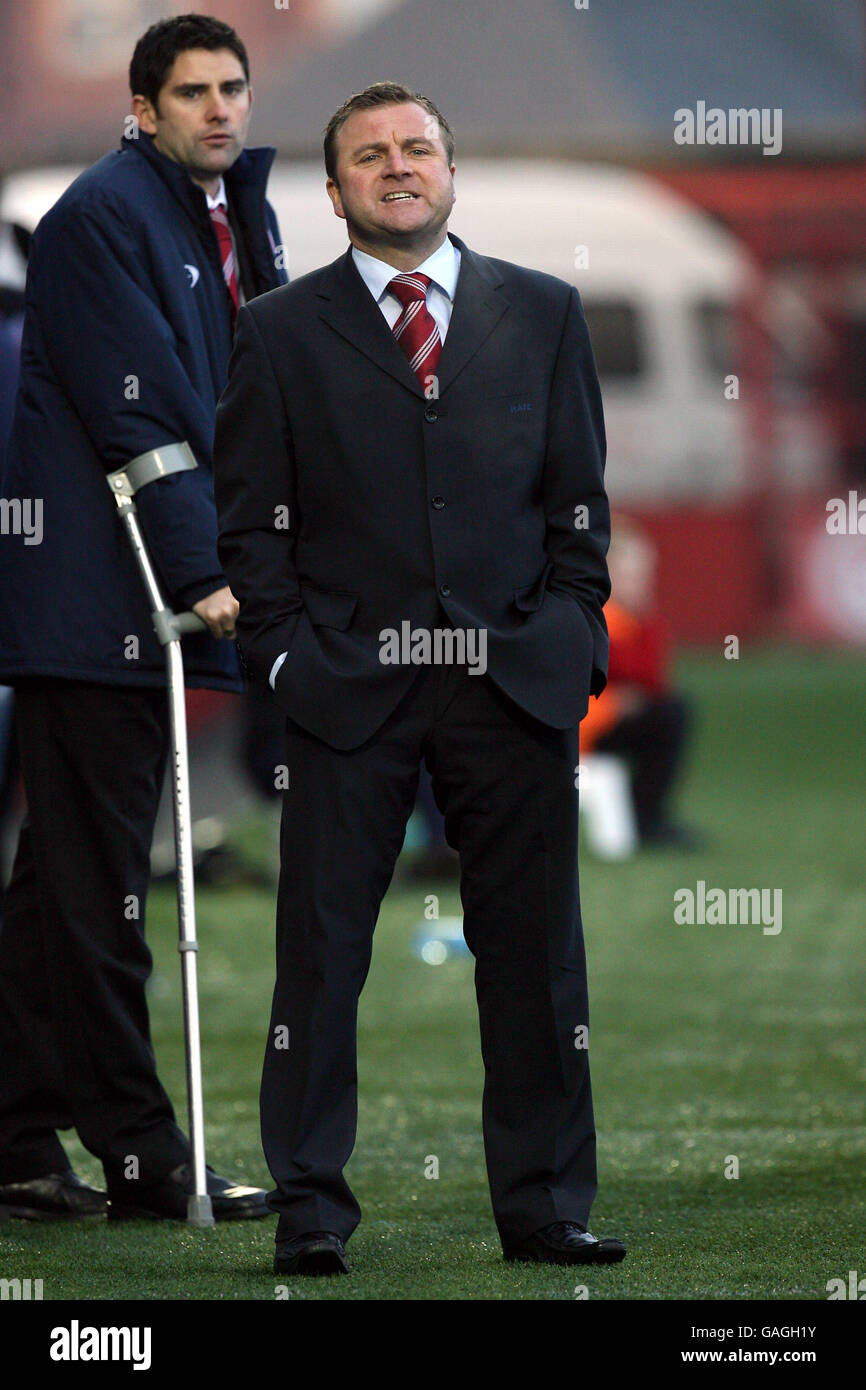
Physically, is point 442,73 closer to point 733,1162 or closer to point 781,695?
point 781,695

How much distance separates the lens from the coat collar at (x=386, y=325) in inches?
163

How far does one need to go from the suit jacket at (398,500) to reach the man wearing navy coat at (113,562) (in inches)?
17.7

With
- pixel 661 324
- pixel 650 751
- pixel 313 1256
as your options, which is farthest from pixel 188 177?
pixel 661 324

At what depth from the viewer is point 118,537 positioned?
4.68 m

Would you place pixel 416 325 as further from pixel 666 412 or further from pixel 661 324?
pixel 661 324

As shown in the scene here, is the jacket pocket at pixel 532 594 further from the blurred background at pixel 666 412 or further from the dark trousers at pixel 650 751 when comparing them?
the dark trousers at pixel 650 751

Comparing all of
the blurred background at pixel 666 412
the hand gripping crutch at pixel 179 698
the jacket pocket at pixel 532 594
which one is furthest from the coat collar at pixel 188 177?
the blurred background at pixel 666 412

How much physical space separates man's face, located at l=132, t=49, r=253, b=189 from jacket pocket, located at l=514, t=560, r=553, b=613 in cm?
118

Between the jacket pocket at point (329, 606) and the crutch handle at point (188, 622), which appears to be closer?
the jacket pocket at point (329, 606)

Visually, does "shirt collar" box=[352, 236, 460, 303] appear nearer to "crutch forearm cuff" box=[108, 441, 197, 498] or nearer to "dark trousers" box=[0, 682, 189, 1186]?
"crutch forearm cuff" box=[108, 441, 197, 498]

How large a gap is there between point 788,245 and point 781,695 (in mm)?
7132
